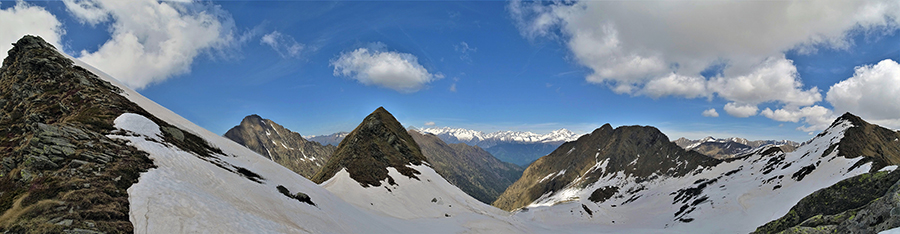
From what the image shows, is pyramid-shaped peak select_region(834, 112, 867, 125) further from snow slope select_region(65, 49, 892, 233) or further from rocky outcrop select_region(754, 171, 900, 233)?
rocky outcrop select_region(754, 171, 900, 233)

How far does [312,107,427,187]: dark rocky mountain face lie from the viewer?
215ft

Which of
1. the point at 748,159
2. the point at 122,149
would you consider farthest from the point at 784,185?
the point at 122,149

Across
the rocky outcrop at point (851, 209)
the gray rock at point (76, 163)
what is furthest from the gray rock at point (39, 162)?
the rocky outcrop at point (851, 209)

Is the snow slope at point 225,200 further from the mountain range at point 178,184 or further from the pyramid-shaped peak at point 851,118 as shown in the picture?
the pyramid-shaped peak at point 851,118

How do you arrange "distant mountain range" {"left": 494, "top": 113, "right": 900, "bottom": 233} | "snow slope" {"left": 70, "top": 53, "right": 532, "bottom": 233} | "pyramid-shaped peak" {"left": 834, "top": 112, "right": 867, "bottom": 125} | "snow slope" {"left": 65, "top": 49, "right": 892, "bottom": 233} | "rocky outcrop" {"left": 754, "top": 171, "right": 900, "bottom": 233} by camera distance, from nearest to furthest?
"rocky outcrop" {"left": 754, "top": 171, "right": 900, "bottom": 233} < "snow slope" {"left": 70, "top": 53, "right": 532, "bottom": 233} < "snow slope" {"left": 65, "top": 49, "right": 892, "bottom": 233} < "distant mountain range" {"left": 494, "top": 113, "right": 900, "bottom": 233} < "pyramid-shaped peak" {"left": 834, "top": 112, "right": 867, "bottom": 125}

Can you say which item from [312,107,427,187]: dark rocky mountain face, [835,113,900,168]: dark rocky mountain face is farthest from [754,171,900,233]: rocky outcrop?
[835,113,900,168]: dark rocky mountain face

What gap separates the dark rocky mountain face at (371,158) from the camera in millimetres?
→ 65438

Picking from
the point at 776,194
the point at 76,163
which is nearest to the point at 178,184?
the point at 76,163

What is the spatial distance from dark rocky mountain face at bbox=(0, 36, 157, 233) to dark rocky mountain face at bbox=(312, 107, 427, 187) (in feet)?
122

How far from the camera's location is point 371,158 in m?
74.1

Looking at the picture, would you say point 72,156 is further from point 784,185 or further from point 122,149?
point 784,185

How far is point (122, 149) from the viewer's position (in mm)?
21219

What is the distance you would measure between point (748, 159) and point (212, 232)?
215m

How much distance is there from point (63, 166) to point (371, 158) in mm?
57813
